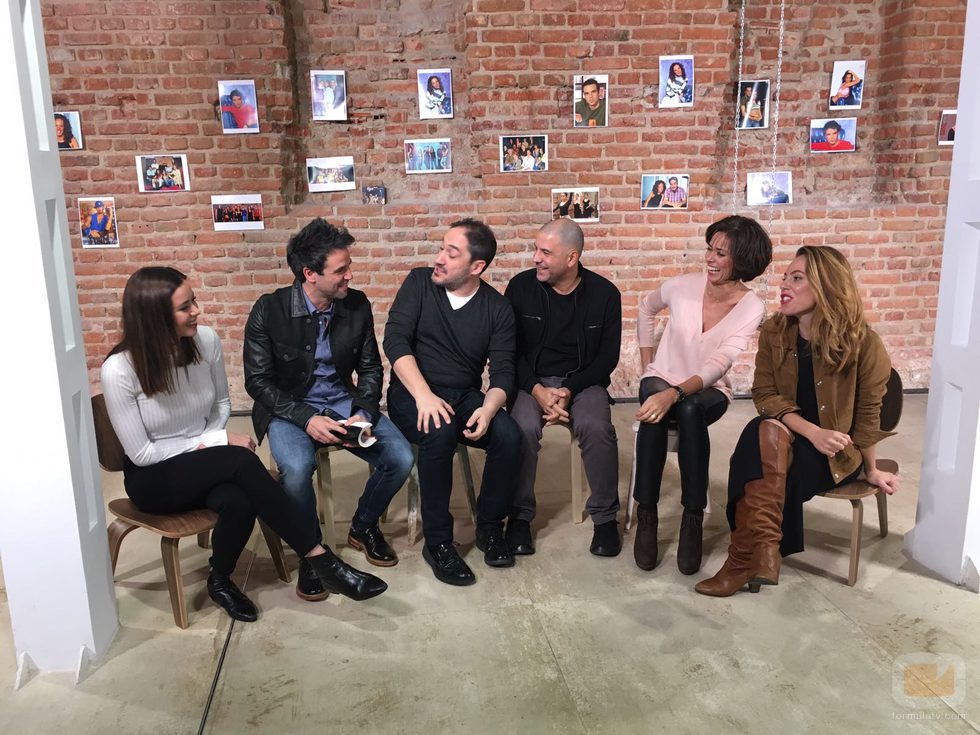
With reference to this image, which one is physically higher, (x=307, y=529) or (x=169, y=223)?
(x=169, y=223)

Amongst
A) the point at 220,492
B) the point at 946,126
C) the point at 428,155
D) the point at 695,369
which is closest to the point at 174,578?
Answer: the point at 220,492

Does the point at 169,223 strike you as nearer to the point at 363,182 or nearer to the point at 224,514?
the point at 363,182

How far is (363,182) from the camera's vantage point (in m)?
5.43

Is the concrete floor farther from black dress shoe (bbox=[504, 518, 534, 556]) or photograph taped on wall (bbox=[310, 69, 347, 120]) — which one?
photograph taped on wall (bbox=[310, 69, 347, 120])

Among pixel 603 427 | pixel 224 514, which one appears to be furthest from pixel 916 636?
pixel 224 514

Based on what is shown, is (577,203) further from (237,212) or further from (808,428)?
(808,428)

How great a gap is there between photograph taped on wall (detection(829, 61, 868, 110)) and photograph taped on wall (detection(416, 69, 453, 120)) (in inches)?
103

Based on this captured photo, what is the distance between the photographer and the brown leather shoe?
3086 mm

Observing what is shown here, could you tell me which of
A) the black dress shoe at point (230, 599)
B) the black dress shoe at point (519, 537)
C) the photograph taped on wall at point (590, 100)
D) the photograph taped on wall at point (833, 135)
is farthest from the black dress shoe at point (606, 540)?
the photograph taped on wall at point (833, 135)

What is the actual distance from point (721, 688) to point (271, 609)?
1559 mm

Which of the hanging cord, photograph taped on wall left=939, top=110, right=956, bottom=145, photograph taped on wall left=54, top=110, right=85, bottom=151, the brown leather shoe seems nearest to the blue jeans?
the brown leather shoe

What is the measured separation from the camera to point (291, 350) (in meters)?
3.16

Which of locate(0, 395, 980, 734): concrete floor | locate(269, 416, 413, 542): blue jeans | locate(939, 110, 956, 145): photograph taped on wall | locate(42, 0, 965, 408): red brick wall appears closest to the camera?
locate(0, 395, 980, 734): concrete floor

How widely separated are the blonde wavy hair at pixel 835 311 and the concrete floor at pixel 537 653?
2.88 feet
